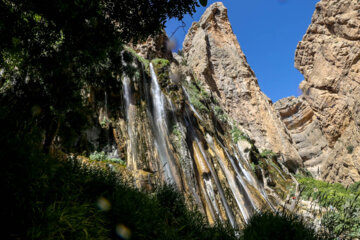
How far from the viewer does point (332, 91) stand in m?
41.1

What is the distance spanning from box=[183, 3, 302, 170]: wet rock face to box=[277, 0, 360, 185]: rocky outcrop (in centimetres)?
701

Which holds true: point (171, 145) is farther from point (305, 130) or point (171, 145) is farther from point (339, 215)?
point (305, 130)

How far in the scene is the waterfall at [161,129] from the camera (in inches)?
446

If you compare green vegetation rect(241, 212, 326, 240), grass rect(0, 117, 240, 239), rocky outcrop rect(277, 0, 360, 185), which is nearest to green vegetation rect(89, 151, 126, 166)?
grass rect(0, 117, 240, 239)

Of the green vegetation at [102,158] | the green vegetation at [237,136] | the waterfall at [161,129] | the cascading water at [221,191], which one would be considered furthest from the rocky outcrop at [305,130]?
the green vegetation at [102,158]

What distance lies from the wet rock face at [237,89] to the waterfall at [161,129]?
829 inches

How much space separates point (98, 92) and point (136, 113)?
234 cm

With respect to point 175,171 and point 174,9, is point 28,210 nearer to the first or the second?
point 174,9

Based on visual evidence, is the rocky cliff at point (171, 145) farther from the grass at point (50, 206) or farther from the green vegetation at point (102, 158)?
the grass at point (50, 206)

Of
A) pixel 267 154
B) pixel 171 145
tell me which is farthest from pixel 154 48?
pixel 267 154

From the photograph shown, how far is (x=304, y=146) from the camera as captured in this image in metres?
47.2

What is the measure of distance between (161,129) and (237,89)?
1096 inches

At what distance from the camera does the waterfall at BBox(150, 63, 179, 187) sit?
37.2 feet

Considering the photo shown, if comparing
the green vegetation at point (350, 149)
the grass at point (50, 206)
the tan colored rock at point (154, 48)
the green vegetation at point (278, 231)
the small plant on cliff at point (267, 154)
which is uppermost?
the tan colored rock at point (154, 48)
